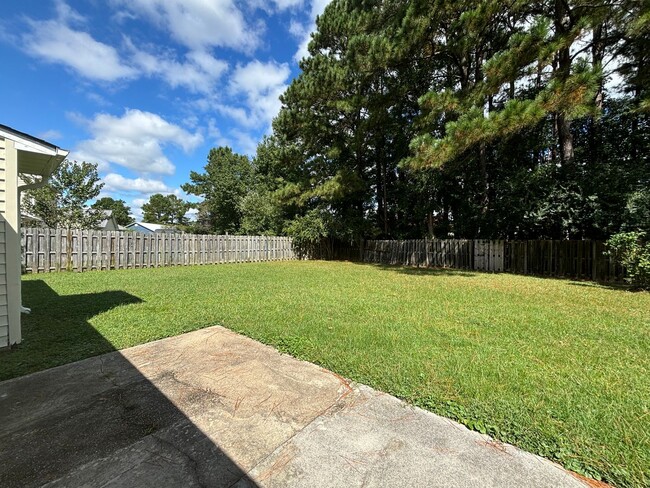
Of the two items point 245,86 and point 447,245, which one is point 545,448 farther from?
point 245,86

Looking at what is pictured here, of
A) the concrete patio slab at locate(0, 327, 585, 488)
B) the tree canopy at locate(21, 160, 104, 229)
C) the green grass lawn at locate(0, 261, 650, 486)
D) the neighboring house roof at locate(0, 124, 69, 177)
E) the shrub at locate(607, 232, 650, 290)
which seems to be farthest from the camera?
the tree canopy at locate(21, 160, 104, 229)

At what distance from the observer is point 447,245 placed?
43.5ft

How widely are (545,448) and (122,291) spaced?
24.5 ft

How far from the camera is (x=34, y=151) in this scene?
3555 mm

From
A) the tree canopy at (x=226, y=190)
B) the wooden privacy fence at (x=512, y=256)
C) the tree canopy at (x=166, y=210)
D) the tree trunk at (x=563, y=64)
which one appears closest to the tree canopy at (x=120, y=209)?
the tree canopy at (x=166, y=210)

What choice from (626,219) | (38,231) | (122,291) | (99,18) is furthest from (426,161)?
(38,231)

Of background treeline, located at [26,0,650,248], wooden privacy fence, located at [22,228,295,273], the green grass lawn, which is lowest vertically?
the green grass lawn

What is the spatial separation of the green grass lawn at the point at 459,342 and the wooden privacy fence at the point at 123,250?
405cm

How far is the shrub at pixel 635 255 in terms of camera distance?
6.55 metres

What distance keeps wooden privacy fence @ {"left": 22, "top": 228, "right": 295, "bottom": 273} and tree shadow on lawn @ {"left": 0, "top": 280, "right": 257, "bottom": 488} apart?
9.02 meters

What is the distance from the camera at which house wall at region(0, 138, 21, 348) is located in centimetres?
327

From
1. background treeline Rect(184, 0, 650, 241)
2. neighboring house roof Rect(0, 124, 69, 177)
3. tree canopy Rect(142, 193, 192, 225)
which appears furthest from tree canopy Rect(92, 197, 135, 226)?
neighboring house roof Rect(0, 124, 69, 177)

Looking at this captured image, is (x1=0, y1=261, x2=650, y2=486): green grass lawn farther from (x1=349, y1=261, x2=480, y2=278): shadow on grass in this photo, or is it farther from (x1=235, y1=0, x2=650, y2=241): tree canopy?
(x1=235, y1=0, x2=650, y2=241): tree canopy

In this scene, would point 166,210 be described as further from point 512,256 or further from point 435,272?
point 512,256
